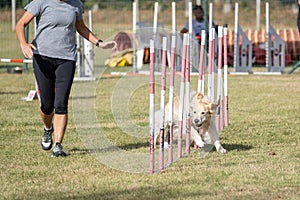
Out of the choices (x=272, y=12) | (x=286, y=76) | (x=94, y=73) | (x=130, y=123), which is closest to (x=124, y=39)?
(x=94, y=73)

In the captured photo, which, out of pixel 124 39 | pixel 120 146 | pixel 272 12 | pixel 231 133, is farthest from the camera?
pixel 272 12

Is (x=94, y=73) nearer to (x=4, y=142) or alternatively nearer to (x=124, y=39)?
(x=124, y=39)

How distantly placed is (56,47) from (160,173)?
175 centimetres

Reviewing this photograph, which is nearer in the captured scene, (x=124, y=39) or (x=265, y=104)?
(x=265, y=104)

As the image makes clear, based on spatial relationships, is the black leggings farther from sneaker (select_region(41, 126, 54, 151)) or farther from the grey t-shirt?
sneaker (select_region(41, 126, 54, 151))

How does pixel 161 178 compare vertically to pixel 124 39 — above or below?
below

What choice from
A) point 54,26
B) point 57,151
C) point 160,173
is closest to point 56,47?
point 54,26

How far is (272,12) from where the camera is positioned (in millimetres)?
29531

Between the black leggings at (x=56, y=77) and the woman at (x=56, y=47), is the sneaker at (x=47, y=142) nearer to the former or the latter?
the woman at (x=56, y=47)

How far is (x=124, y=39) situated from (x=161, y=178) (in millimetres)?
15855

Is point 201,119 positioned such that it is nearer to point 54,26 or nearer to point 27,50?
point 54,26

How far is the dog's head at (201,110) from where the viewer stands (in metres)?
7.98

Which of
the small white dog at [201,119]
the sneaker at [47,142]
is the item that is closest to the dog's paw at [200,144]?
the small white dog at [201,119]

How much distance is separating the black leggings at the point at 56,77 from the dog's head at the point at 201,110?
128 cm
